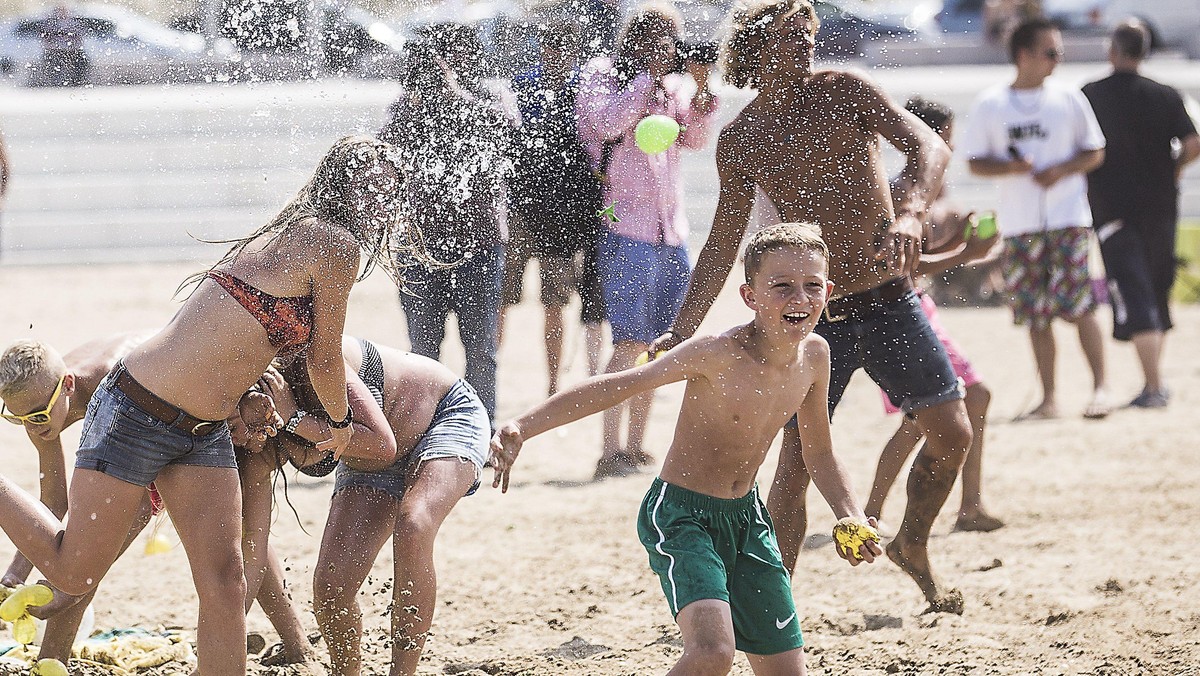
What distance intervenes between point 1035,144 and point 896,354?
375cm

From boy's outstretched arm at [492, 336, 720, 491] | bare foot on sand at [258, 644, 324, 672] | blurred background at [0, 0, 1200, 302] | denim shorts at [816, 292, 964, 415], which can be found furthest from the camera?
blurred background at [0, 0, 1200, 302]

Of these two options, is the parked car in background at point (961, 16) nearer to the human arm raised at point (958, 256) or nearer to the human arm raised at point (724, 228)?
the human arm raised at point (958, 256)

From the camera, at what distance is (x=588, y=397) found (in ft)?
10.4

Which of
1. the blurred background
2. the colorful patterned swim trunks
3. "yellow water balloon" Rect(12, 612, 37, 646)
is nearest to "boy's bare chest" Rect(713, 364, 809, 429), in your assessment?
the blurred background

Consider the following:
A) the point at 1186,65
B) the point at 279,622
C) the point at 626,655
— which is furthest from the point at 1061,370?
the point at 1186,65

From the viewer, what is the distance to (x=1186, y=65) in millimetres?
16516

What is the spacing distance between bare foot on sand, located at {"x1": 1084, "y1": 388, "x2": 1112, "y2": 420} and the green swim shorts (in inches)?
175

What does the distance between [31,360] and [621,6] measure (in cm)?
285

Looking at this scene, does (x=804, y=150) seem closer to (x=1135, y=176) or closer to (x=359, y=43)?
(x=359, y=43)

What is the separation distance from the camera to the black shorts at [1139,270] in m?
7.78

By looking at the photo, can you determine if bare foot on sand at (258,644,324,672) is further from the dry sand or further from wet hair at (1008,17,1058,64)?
wet hair at (1008,17,1058,64)

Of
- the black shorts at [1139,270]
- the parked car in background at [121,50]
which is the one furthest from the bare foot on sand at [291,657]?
the black shorts at [1139,270]

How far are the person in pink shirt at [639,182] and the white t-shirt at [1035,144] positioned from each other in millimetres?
2235

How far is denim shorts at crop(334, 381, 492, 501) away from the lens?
143 inches
